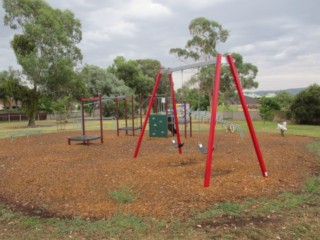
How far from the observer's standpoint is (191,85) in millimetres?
33812

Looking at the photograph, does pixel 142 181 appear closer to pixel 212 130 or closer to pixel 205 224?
pixel 212 130

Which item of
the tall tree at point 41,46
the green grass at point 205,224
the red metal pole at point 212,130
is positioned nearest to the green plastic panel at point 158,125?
the red metal pole at point 212,130

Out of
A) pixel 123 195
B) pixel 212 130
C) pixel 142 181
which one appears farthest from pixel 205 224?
pixel 142 181

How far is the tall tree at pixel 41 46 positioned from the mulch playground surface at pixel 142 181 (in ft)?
Answer: 56.2

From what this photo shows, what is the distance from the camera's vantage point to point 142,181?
607 centimetres

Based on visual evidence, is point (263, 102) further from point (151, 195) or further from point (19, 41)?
point (151, 195)

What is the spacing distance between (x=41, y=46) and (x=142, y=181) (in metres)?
23.7

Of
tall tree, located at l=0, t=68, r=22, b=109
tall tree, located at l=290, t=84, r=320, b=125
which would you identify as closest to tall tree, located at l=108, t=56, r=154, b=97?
tall tree, located at l=0, t=68, r=22, b=109

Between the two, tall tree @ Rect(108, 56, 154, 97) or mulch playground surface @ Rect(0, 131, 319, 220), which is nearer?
mulch playground surface @ Rect(0, 131, 319, 220)

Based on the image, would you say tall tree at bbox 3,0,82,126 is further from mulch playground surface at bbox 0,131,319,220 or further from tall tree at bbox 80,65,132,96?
mulch playground surface at bbox 0,131,319,220

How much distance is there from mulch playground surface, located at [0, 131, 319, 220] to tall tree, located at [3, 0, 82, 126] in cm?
1713

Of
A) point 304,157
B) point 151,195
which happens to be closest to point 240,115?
point 304,157

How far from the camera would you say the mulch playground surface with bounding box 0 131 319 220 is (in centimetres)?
474

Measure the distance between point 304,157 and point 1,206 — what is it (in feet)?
24.7
